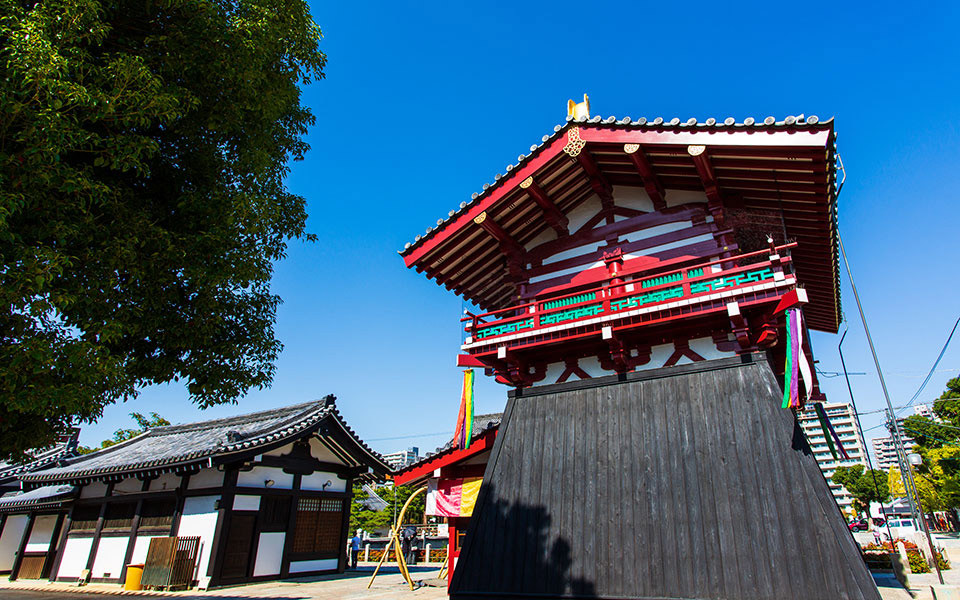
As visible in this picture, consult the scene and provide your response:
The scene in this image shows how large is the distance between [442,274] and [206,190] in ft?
20.2

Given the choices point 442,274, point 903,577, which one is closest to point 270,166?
point 442,274

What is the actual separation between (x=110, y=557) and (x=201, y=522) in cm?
477

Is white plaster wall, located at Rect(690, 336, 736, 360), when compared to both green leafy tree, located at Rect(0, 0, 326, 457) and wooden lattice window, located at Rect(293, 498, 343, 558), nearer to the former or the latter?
green leafy tree, located at Rect(0, 0, 326, 457)

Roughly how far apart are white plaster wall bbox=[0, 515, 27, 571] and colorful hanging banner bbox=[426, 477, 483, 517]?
2030 centimetres

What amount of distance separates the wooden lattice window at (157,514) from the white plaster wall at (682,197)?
724 inches

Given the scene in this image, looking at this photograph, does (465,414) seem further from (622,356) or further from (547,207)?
(547,207)

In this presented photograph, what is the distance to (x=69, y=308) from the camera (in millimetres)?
6996

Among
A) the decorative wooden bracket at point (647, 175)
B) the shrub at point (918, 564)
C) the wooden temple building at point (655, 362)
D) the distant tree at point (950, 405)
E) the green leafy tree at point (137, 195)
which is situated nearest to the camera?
the green leafy tree at point (137, 195)

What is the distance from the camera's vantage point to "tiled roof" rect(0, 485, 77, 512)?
19.7 metres

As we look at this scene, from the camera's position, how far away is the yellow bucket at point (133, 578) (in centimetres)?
1554

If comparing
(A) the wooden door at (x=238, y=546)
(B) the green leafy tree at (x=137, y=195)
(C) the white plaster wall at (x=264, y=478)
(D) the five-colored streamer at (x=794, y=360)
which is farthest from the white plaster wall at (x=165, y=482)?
(D) the five-colored streamer at (x=794, y=360)

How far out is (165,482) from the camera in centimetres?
1748

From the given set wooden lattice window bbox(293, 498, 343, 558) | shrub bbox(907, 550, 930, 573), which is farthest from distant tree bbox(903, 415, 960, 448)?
wooden lattice window bbox(293, 498, 343, 558)

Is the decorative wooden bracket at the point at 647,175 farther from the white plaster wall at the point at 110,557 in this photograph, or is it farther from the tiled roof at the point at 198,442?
the white plaster wall at the point at 110,557
